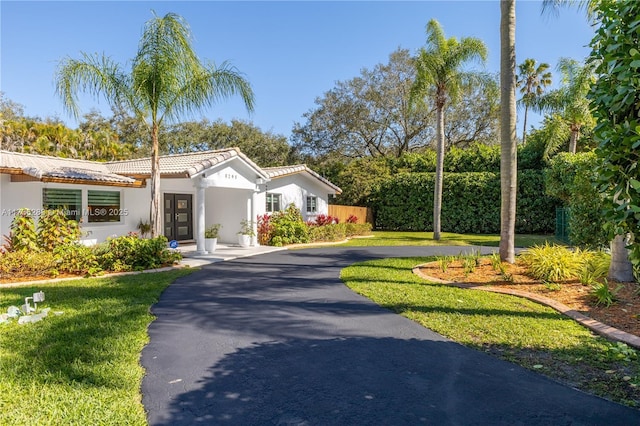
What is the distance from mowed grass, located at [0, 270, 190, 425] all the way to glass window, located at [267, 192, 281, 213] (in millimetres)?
12821

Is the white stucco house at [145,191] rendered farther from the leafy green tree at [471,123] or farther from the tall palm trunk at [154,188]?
the leafy green tree at [471,123]

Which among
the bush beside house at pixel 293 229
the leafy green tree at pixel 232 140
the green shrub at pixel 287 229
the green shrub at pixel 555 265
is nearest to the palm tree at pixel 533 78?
the bush beside house at pixel 293 229

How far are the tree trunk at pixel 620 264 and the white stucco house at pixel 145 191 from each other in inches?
489

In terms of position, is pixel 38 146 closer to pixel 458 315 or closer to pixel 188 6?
pixel 188 6

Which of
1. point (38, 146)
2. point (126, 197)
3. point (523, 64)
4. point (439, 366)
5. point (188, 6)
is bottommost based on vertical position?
point (439, 366)

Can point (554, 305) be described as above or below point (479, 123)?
below

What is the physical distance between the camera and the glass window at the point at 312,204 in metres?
23.1

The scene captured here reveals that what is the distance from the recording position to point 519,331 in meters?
5.74

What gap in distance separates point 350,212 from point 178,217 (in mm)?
12299

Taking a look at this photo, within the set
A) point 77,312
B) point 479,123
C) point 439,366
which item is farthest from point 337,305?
point 479,123

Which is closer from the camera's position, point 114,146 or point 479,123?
point 114,146

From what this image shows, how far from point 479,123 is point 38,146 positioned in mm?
35557

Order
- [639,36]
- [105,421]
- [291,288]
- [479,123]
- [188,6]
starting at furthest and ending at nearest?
1. [479,123]
2. [188,6]
3. [291,288]
4. [105,421]
5. [639,36]

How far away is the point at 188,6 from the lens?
42.1 feet
